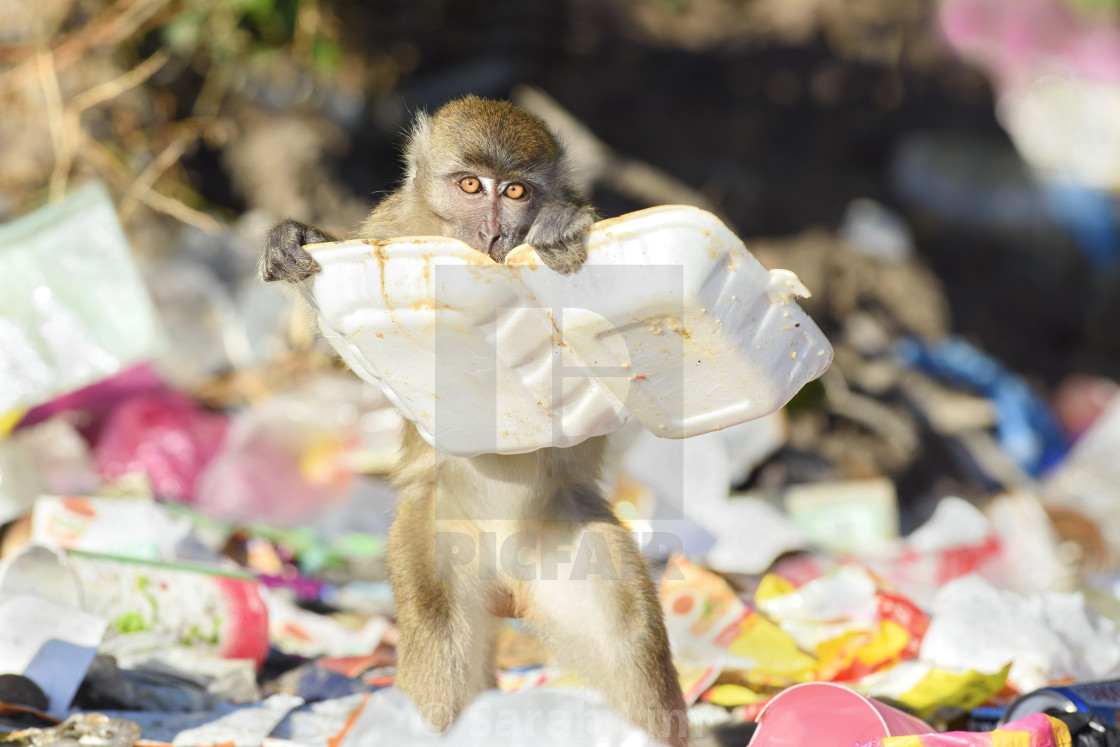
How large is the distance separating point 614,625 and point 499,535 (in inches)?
→ 11.4

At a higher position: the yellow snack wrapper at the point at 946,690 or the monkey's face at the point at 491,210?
the monkey's face at the point at 491,210

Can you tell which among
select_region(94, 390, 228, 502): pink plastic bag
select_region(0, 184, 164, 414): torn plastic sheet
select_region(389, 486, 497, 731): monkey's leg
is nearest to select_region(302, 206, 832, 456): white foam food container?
select_region(389, 486, 497, 731): monkey's leg

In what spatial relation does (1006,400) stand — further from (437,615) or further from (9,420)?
(9,420)

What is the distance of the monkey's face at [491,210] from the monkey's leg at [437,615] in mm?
532

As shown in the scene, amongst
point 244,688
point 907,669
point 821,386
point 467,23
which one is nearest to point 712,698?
point 907,669

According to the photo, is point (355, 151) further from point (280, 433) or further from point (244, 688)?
point (244, 688)

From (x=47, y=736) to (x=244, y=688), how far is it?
1.68 feet

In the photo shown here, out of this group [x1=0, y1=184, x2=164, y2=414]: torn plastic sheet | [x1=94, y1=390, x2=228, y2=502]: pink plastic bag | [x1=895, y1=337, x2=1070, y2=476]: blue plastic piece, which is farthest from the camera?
[x1=895, y1=337, x2=1070, y2=476]: blue plastic piece

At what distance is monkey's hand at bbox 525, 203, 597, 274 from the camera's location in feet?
5.45

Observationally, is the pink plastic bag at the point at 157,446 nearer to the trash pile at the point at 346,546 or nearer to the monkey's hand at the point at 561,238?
the trash pile at the point at 346,546

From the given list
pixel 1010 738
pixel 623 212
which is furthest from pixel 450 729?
pixel 623 212

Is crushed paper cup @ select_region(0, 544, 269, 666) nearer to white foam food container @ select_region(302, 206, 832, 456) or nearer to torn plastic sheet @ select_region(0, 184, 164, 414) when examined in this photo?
torn plastic sheet @ select_region(0, 184, 164, 414)

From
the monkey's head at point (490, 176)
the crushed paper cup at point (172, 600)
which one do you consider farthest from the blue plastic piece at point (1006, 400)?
the crushed paper cup at point (172, 600)

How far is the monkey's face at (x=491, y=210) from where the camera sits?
2.17 metres
